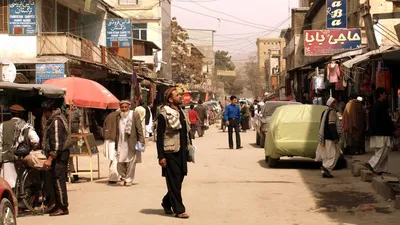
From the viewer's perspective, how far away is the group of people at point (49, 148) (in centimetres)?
1002

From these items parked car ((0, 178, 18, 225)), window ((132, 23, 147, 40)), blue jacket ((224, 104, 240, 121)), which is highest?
window ((132, 23, 147, 40))

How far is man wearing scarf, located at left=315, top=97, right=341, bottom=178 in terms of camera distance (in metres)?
14.3

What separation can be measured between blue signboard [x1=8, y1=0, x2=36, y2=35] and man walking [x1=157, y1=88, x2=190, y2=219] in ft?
55.1

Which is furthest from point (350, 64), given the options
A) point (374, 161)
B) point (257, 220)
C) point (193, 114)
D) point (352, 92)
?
point (193, 114)

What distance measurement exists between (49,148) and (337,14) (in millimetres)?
22398

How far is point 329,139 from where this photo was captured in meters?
14.4

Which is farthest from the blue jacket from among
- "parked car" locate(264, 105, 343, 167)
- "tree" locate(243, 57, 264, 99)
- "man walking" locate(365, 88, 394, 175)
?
"tree" locate(243, 57, 264, 99)

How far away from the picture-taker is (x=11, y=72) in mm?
16938

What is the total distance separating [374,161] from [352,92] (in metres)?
9.47

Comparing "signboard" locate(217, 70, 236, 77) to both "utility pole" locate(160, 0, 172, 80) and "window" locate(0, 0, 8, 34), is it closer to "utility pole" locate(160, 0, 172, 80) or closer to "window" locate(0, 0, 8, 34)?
"utility pole" locate(160, 0, 172, 80)

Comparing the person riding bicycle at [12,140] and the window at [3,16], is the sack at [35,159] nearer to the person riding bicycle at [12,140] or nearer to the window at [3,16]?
the person riding bicycle at [12,140]

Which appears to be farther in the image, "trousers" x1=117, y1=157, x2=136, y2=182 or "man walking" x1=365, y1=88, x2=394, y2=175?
"trousers" x1=117, y1=157, x2=136, y2=182

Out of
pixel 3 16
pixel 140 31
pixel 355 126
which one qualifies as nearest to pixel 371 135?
pixel 355 126

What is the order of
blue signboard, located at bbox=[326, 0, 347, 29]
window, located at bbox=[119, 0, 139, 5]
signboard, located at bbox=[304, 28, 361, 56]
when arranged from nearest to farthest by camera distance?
1. signboard, located at bbox=[304, 28, 361, 56]
2. blue signboard, located at bbox=[326, 0, 347, 29]
3. window, located at bbox=[119, 0, 139, 5]
